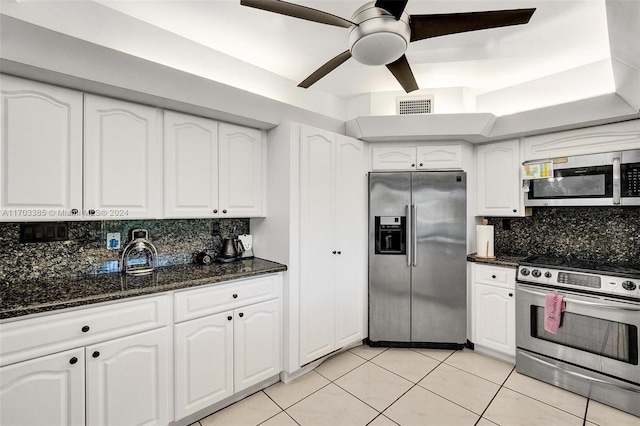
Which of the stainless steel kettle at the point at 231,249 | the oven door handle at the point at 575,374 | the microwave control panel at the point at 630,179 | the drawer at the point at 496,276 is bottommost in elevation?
the oven door handle at the point at 575,374

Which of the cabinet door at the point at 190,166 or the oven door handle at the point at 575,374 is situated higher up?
the cabinet door at the point at 190,166

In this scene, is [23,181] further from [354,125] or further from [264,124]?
[354,125]

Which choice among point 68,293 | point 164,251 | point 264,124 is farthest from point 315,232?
point 68,293

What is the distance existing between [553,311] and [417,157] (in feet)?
5.52

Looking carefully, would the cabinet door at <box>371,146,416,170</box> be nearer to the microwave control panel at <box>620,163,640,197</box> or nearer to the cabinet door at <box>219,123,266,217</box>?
the cabinet door at <box>219,123,266,217</box>

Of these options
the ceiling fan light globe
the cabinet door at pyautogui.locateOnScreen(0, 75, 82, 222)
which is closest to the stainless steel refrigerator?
the ceiling fan light globe

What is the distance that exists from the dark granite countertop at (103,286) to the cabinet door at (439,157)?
1.71m

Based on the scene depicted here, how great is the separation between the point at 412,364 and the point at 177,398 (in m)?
1.88

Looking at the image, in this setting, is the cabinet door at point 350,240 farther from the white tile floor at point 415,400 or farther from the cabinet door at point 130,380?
the cabinet door at point 130,380

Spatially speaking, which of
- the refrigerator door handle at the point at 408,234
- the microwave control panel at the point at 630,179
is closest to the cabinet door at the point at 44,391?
the refrigerator door handle at the point at 408,234

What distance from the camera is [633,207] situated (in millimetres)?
2426

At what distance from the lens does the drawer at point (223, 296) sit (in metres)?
1.81

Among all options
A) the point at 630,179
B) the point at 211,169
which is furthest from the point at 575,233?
the point at 211,169

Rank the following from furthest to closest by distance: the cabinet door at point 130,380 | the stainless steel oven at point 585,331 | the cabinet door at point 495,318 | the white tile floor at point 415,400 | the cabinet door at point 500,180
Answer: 1. the cabinet door at point 500,180
2. the cabinet door at point 495,318
3. the stainless steel oven at point 585,331
4. the white tile floor at point 415,400
5. the cabinet door at point 130,380
